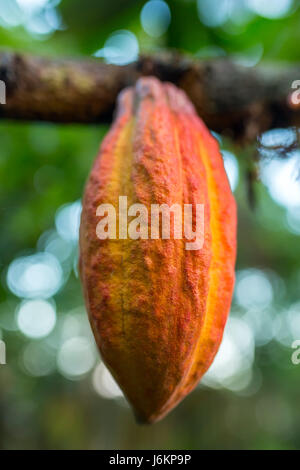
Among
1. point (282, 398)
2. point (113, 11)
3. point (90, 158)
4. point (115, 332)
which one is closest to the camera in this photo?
point (115, 332)

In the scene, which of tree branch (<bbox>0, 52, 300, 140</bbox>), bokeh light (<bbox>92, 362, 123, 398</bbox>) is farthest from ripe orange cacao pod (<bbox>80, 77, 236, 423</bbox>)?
bokeh light (<bbox>92, 362, 123, 398</bbox>)

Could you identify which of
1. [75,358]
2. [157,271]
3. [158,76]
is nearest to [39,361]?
[75,358]

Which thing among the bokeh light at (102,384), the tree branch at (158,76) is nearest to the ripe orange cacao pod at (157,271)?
the tree branch at (158,76)

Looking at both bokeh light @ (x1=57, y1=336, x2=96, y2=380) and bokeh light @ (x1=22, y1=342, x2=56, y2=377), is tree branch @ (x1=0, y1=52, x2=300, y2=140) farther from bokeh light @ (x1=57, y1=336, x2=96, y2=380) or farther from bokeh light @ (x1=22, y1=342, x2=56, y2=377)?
bokeh light @ (x1=22, y1=342, x2=56, y2=377)

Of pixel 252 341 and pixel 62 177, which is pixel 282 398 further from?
pixel 62 177

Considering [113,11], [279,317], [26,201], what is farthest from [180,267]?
[279,317]

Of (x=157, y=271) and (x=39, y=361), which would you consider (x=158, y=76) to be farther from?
(x=39, y=361)
